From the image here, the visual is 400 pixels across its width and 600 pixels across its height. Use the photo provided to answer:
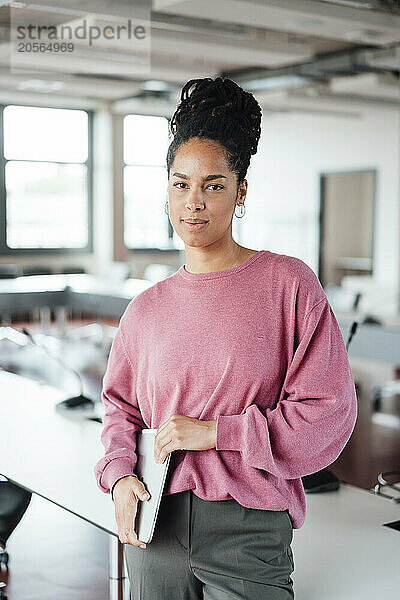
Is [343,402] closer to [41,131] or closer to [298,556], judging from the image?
[298,556]

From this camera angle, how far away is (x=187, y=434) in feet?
4.25

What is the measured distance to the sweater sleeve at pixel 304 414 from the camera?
4.15 feet

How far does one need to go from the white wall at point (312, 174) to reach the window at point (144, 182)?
1426 millimetres

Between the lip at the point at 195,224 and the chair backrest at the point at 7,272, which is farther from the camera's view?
the chair backrest at the point at 7,272

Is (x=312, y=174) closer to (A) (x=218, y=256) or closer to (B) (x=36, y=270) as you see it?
(B) (x=36, y=270)

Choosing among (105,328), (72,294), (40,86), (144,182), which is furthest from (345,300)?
(144,182)

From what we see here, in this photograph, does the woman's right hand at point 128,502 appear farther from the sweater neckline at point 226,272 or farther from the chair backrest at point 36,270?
the chair backrest at point 36,270

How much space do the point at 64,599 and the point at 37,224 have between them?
935 cm

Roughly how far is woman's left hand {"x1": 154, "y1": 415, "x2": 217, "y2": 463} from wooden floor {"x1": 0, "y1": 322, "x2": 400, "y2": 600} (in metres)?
1.93

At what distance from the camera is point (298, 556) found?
1881 millimetres

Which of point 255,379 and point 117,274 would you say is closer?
point 255,379

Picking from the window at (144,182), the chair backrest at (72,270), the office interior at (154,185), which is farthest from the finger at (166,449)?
the window at (144,182)

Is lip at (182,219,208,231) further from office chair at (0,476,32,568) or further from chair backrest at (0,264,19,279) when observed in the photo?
chair backrest at (0,264,19,279)

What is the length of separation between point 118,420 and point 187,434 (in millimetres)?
215
